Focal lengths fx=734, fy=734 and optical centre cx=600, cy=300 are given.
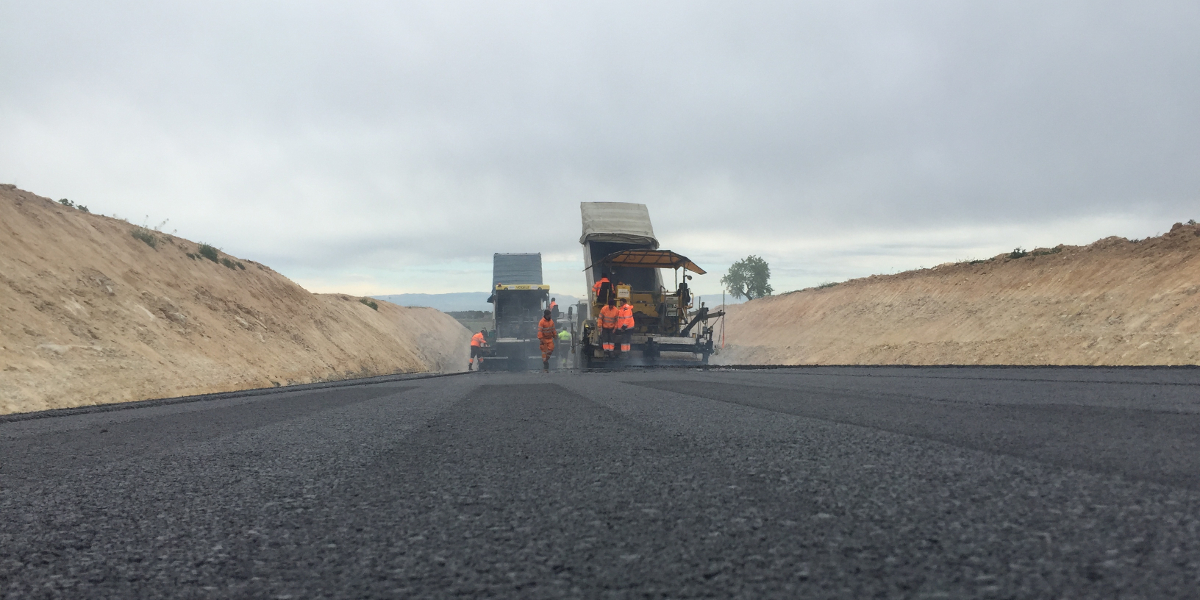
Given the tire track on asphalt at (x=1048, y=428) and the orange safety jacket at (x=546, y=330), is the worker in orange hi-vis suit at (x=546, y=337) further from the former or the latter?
the tire track on asphalt at (x=1048, y=428)

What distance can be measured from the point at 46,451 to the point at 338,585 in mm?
4597

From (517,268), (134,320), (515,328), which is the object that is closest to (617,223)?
(515,328)

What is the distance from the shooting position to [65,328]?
17234 millimetres

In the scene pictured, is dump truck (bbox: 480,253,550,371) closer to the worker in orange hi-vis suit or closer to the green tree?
the worker in orange hi-vis suit

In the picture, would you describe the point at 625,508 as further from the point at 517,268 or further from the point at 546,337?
the point at 517,268

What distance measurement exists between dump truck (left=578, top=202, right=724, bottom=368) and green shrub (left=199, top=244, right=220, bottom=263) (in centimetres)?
1692

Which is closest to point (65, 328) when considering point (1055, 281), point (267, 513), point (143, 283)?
point (143, 283)

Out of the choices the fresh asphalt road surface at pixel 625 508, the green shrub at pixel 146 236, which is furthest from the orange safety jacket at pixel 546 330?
the green shrub at pixel 146 236

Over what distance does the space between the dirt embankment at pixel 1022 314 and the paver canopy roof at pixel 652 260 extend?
12.3 meters

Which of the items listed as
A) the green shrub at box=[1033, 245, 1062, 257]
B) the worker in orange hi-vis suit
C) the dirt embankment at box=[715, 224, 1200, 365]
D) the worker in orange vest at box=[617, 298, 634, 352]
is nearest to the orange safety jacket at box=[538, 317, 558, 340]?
the worker in orange hi-vis suit

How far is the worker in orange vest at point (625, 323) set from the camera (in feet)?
61.1

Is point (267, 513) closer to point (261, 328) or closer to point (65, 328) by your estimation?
point (65, 328)

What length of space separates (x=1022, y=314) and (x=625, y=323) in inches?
821

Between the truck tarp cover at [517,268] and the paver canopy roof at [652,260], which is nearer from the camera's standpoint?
the paver canopy roof at [652,260]
